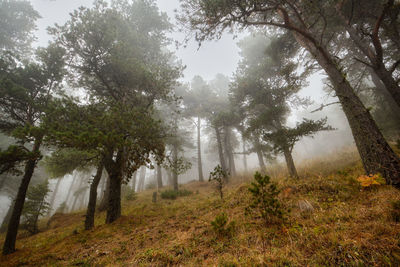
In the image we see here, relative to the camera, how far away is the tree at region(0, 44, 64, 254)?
591 centimetres

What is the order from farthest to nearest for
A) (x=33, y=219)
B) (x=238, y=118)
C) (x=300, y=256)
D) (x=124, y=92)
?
(x=238, y=118) < (x=33, y=219) < (x=124, y=92) < (x=300, y=256)

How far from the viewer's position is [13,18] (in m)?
14.3

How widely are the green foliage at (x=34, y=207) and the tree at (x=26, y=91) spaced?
4.37 metres

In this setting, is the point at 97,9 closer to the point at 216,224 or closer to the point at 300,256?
the point at 216,224

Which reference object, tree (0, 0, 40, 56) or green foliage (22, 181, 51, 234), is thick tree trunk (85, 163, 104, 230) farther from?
tree (0, 0, 40, 56)

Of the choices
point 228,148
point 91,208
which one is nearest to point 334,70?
point 91,208

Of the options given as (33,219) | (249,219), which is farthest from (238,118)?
(33,219)

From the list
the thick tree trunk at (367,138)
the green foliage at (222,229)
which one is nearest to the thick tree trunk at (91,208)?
the green foliage at (222,229)

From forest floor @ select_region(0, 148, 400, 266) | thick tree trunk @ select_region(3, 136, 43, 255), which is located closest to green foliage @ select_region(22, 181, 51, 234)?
thick tree trunk @ select_region(3, 136, 43, 255)

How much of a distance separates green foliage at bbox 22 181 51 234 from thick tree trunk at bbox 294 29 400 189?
1637 cm

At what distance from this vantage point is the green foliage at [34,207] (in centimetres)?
936

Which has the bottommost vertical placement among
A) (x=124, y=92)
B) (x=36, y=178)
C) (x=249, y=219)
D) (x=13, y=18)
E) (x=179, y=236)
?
(x=179, y=236)

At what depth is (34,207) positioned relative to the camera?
32.3 ft

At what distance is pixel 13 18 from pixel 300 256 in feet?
88.5
